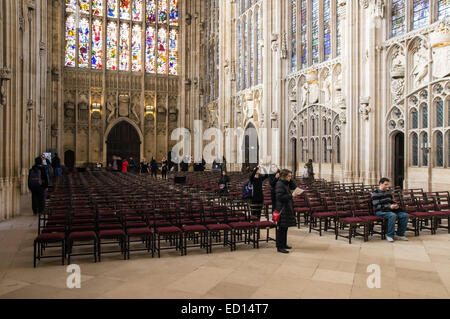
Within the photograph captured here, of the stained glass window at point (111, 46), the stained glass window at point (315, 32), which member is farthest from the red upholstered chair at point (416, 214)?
the stained glass window at point (111, 46)

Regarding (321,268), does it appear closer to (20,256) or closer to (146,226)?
(146,226)

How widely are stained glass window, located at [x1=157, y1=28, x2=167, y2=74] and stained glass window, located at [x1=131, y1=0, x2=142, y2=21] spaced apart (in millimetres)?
2205

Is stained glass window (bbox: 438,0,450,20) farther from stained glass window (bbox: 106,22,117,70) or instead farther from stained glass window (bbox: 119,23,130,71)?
stained glass window (bbox: 106,22,117,70)

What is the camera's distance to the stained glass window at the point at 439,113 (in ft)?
47.8

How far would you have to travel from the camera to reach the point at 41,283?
17.7ft

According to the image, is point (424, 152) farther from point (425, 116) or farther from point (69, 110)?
point (69, 110)

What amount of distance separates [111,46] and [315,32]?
21.1m

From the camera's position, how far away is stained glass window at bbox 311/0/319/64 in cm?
2219

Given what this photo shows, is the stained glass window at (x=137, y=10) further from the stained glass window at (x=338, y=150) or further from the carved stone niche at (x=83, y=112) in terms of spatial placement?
the stained glass window at (x=338, y=150)

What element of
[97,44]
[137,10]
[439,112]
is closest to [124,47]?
[97,44]

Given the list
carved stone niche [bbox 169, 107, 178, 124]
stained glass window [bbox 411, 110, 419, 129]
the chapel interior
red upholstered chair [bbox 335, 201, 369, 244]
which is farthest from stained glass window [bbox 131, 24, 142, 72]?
red upholstered chair [bbox 335, 201, 369, 244]

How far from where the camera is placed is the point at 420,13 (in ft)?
51.7
